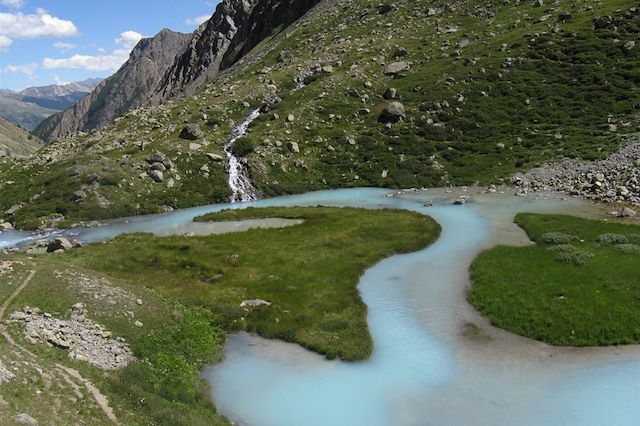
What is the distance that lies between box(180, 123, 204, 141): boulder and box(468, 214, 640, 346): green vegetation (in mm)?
63948

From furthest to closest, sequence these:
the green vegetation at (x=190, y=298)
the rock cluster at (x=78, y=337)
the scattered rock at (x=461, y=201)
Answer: the scattered rock at (x=461, y=201), the rock cluster at (x=78, y=337), the green vegetation at (x=190, y=298)

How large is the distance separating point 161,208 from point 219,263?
31893mm

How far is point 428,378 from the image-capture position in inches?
1027

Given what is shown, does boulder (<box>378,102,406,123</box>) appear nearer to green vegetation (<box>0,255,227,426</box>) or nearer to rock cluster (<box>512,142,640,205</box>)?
rock cluster (<box>512,142,640,205</box>)

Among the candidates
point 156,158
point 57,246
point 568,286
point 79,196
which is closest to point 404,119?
point 156,158

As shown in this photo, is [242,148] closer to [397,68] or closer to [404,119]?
[404,119]

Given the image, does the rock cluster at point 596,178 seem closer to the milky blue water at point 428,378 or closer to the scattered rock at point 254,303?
the milky blue water at point 428,378

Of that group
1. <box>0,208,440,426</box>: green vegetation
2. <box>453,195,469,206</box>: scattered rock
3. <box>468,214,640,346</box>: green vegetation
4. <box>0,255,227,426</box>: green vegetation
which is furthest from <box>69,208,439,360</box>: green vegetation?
<box>468,214,640,346</box>: green vegetation

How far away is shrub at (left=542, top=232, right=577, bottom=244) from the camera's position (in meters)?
46.2

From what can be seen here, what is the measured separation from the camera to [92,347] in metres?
26.7

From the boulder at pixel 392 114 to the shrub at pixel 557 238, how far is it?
56.5 metres

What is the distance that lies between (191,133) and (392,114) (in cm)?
3949

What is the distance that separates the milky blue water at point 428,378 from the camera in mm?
23031

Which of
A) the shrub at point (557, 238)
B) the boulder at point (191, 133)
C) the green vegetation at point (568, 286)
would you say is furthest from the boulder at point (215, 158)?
the shrub at point (557, 238)
